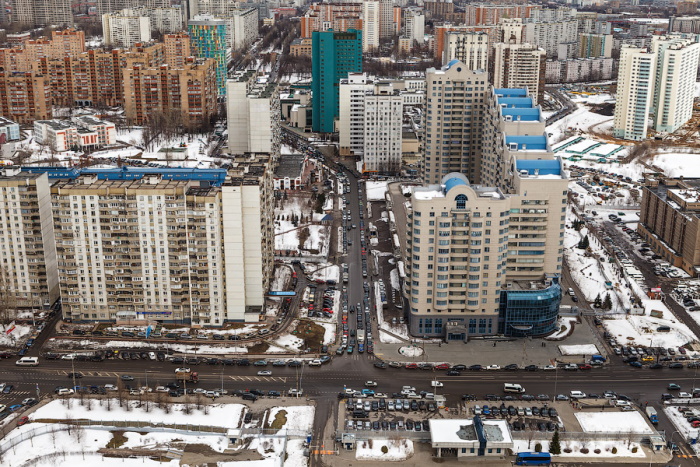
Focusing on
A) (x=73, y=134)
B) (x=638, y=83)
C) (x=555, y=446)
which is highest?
(x=638, y=83)

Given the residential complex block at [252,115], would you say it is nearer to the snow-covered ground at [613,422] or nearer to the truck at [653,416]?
the snow-covered ground at [613,422]

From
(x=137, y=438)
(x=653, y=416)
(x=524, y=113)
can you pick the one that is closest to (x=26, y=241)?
(x=137, y=438)

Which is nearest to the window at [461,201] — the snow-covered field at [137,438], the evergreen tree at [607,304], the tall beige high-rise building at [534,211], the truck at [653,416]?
the tall beige high-rise building at [534,211]

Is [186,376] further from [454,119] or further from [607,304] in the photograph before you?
[454,119]

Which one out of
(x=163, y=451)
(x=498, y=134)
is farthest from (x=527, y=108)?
(x=163, y=451)

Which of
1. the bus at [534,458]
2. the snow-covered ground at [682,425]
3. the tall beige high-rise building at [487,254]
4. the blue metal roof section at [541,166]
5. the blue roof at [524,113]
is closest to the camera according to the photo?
the bus at [534,458]

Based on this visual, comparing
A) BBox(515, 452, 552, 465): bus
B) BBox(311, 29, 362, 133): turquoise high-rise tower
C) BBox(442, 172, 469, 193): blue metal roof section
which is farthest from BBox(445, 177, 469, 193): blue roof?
BBox(311, 29, 362, 133): turquoise high-rise tower

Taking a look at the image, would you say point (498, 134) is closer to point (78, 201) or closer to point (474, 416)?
point (474, 416)
